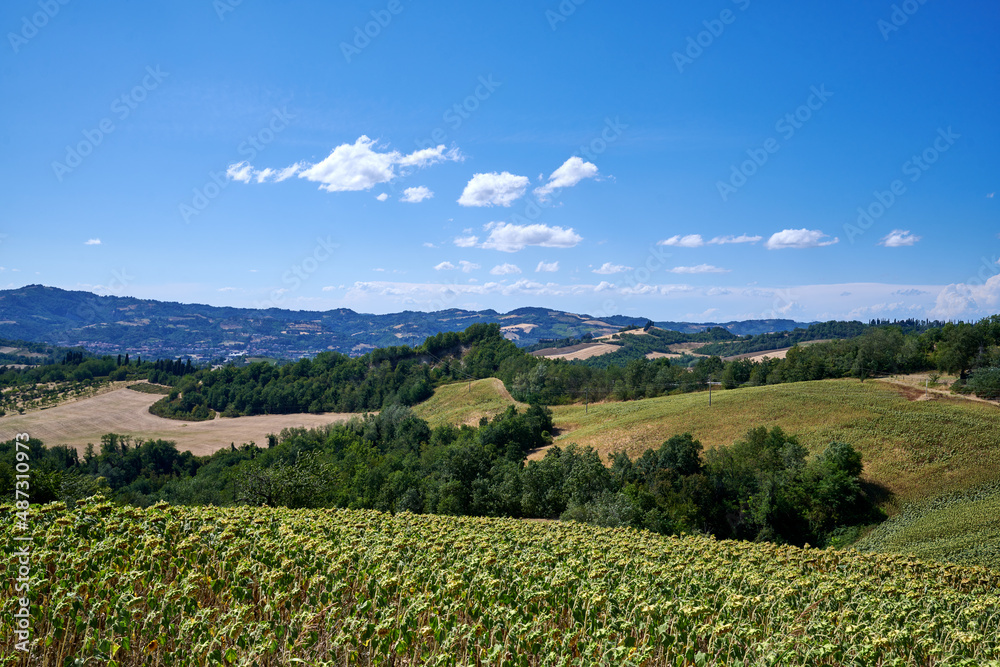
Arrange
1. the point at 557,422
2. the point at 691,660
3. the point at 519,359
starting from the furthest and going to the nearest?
the point at 519,359
the point at 557,422
the point at 691,660

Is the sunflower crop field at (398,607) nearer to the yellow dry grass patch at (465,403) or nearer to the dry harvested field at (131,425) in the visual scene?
the yellow dry grass patch at (465,403)

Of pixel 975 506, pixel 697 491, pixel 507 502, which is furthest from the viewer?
pixel 697 491

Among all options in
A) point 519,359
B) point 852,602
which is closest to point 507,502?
point 852,602

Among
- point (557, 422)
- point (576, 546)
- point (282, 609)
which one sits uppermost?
point (282, 609)

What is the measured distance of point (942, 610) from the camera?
33.1 feet

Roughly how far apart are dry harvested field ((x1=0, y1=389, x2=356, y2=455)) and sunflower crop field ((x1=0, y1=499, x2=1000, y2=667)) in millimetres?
129237

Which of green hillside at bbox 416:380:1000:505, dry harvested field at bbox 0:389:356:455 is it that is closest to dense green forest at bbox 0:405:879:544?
green hillside at bbox 416:380:1000:505

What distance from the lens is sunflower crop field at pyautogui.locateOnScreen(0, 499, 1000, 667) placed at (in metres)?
6.03

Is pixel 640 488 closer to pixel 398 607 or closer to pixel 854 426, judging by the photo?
pixel 854 426

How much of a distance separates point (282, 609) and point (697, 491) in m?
50.3

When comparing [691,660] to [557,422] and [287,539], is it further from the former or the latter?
[557,422]

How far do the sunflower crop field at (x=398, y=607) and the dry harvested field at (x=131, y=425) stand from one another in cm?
12924

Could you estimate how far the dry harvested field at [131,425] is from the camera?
124m

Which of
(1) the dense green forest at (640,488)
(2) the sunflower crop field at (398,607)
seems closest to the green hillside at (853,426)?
(1) the dense green forest at (640,488)
